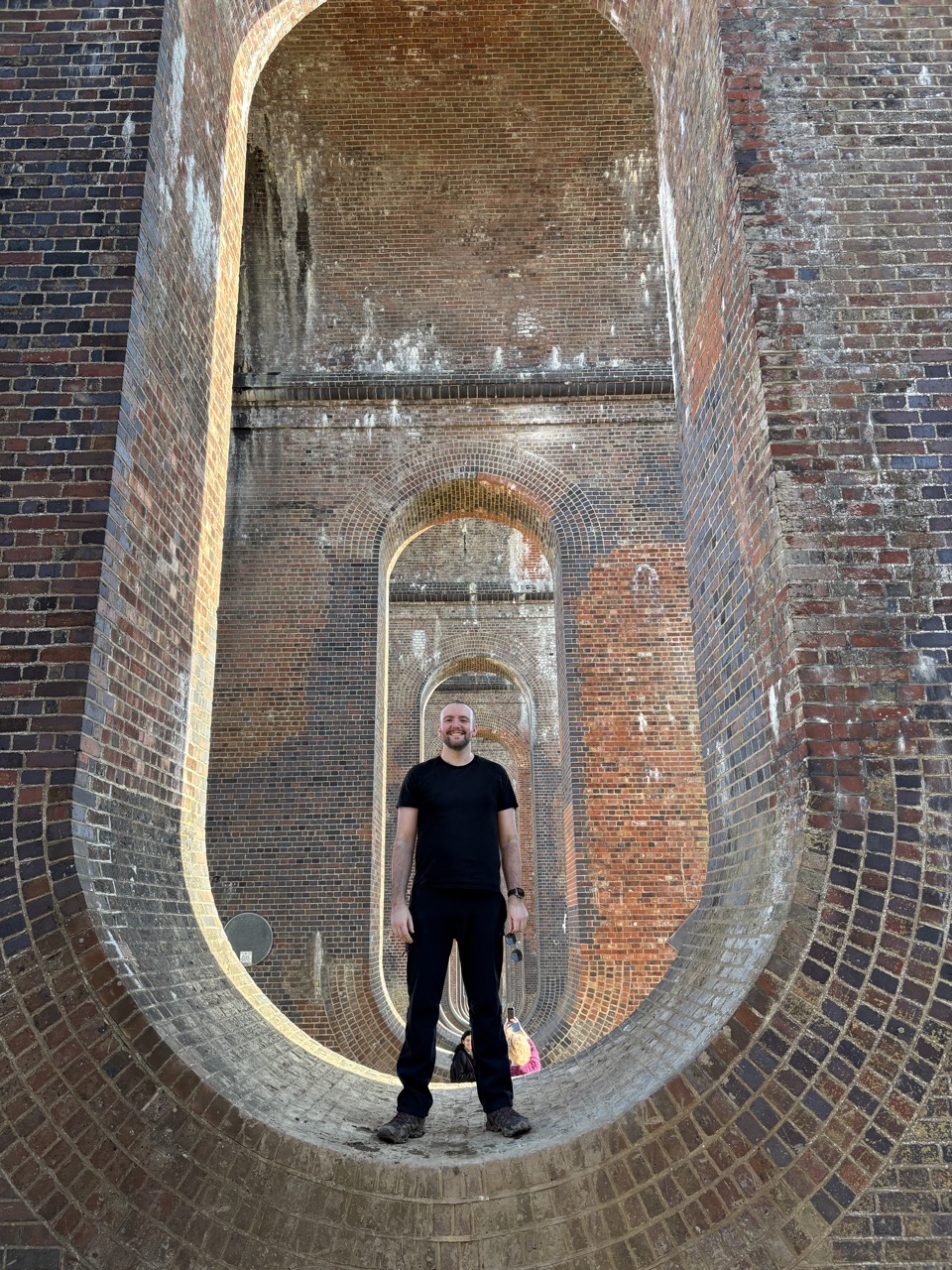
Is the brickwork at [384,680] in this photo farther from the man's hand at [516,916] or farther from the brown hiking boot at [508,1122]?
the man's hand at [516,916]

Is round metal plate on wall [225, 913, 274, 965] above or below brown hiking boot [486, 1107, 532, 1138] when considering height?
above

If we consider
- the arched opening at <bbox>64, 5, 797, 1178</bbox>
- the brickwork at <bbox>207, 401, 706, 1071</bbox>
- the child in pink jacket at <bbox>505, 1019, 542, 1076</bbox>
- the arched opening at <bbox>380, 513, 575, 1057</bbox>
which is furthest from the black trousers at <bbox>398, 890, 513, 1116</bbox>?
the arched opening at <bbox>380, 513, 575, 1057</bbox>

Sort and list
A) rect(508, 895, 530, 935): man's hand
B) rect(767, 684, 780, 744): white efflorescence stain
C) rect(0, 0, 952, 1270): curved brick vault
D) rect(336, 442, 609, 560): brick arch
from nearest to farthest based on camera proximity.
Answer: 1. rect(0, 0, 952, 1270): curved brick vault
2. rect(508, 895, 530, 935): man's hand
3. rect(767, 684, 780, 744): white efflorescence stain
4. rect(336, 442, 609, 560): brick arch

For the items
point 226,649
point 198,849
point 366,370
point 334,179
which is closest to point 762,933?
point 198,849

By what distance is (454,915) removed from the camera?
11.4 ft

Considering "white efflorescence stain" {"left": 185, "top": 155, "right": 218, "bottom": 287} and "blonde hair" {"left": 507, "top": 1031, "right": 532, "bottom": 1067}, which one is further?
"blonde hair" {"left": 507, "top": 1031, "right": 532, "bottom": 1067}

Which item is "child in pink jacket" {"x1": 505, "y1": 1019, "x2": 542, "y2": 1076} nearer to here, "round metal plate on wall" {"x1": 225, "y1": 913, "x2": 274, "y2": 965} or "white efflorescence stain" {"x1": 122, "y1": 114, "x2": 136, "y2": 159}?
"round metal plate on wall" {"x1": 225, "y1": 913, "x2": 274, "y2": 965}

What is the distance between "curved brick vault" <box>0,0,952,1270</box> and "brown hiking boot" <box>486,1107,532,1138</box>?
10 cm

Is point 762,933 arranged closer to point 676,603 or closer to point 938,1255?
point 938,1255

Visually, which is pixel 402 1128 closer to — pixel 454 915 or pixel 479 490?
pixel 454 915

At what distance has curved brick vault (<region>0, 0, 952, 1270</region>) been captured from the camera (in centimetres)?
289

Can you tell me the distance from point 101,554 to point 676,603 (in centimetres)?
Answer: 820

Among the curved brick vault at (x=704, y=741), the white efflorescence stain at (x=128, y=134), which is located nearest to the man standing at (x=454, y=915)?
the curved brick vault at (x=704, y=741)

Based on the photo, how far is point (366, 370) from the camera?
11430 mm
